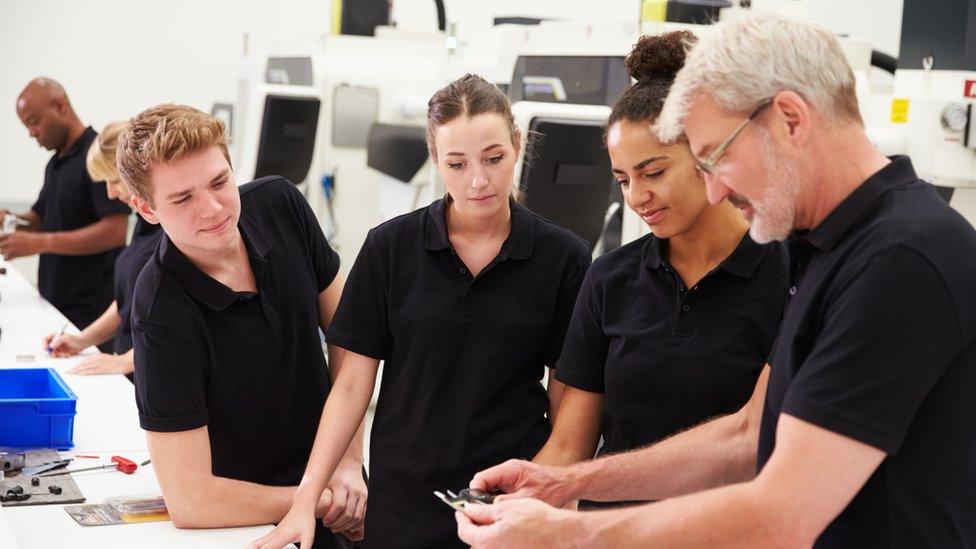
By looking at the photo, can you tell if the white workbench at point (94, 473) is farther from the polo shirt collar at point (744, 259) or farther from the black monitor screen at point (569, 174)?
the black monitor screen at point (569, 174)

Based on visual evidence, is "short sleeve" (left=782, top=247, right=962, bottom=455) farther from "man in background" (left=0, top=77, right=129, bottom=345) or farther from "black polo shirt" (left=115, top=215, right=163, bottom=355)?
"man in background" (left=0, top=77, right=129, bottom=345)

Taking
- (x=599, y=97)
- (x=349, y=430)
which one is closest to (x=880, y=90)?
(x=599, y=97)

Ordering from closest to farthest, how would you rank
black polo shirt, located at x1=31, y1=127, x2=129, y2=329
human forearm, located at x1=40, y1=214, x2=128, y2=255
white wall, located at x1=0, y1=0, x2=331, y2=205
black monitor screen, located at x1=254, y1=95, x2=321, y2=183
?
human forearm, located at x1=40, y1=214, x2=128, y2=255, black polo shirt, located at x1=31, y1=127, x2=129, y2=329, black monitor screen, located at x1=254, y1=95, x2=321, y2=183, white wall, located at x1=0, y1=0, x2=331, y2=205

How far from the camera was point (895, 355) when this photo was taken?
1.00m

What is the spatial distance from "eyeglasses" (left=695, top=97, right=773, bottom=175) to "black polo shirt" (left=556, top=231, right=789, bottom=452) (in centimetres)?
38

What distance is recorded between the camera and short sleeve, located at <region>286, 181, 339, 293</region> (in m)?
2.10

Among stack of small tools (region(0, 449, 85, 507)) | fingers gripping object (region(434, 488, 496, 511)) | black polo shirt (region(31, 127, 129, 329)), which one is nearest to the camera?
fingers gripping object (region(434, 488, 496, 511))

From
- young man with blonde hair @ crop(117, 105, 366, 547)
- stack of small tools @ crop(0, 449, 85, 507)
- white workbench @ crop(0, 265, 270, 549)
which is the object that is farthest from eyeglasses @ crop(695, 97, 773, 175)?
stack of small tools @ crop(0, 449, 85, 507)

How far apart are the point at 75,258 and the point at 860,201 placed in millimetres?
3521

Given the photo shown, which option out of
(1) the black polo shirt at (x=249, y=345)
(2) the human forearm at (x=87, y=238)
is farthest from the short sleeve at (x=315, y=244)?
(2) the human forearm at (x=87, y=238)

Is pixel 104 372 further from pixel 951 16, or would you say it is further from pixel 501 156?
pixel 951 16

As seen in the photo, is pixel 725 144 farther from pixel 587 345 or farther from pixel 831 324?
pixel 587 345

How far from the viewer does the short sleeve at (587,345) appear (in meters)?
1.62

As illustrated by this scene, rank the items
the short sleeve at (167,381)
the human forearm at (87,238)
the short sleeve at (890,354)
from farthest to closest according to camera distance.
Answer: the human forearm at (87,238) < the short sleeve at (167,381) < the short sleeve at (890,354)
